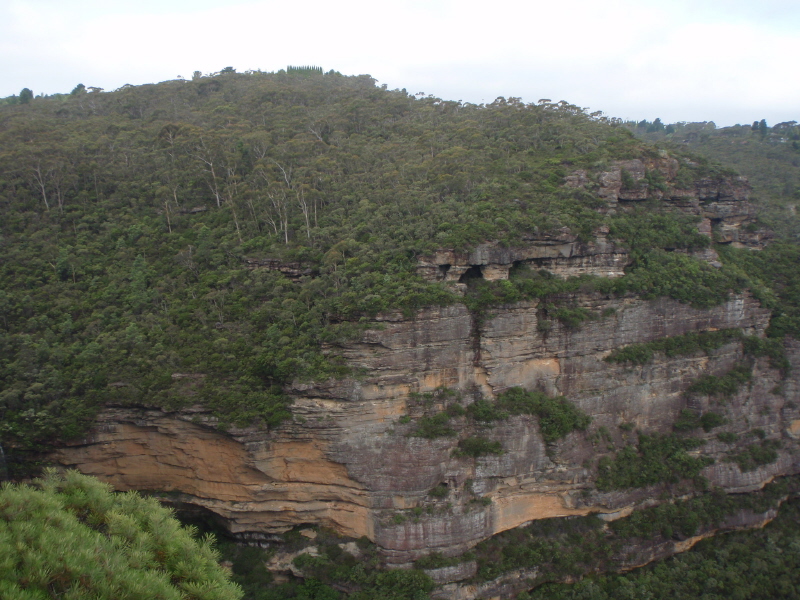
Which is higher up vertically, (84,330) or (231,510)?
(84,330)

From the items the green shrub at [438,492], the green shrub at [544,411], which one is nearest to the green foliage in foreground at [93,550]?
the green shrub at [438,492]

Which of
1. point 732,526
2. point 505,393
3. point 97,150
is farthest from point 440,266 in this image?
point 97,150

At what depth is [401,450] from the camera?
1970 centimetres

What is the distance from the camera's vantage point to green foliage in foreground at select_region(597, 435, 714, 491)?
2259cm

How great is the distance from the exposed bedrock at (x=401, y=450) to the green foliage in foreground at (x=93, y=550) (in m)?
9.52

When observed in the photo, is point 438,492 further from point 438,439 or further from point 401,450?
point 401,450

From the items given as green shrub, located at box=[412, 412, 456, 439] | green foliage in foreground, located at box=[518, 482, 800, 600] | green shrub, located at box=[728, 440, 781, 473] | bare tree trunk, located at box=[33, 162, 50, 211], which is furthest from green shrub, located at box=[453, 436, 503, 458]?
bare tree trunk, located at box=[33, 162, 50, 211]

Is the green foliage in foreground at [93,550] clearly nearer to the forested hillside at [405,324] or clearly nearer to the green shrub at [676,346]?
the forested hillside at [405,324]

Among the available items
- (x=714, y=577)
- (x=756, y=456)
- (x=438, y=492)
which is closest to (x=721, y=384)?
(x=756, y=456)

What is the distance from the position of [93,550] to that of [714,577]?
2439 centimetres

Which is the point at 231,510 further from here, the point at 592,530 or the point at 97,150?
the point at 97,150

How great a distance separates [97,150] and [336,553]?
25.5 metres

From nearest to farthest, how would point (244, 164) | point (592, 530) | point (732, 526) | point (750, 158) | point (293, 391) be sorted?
point (293, 391) < point (592, 530) < point (732, 526) < point (244, 164) < point (750, 158)

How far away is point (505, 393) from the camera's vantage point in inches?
856
